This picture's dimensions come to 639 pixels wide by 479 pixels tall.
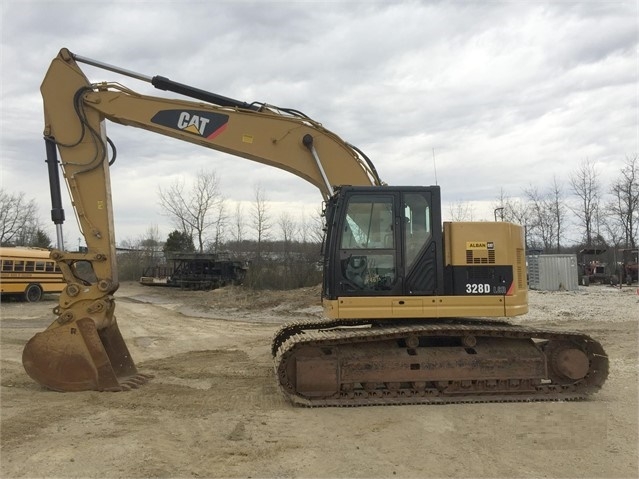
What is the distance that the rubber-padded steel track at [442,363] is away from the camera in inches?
270

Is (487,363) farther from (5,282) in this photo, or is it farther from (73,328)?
(5,282)

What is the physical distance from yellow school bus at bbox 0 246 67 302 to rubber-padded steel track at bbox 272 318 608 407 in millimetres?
20675

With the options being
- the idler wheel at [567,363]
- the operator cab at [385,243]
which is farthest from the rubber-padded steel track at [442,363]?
the operator cab at [385,243]

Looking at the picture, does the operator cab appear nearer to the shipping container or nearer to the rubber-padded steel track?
the rubber-padded steel track

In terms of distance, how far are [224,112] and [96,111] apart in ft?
6.58

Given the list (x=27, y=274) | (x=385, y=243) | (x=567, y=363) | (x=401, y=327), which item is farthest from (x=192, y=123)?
(x=27, y=274)

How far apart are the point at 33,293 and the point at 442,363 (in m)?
24.5

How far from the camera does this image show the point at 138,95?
323 inches

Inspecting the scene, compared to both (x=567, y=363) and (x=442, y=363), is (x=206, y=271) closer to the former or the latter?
(x=442, y=363)

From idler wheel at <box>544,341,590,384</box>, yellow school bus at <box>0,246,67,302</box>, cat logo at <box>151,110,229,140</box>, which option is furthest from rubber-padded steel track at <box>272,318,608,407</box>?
yellow school bus at <box>0,246,67,302</box>

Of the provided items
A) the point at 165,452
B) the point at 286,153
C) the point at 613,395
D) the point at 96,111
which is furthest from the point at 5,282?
the point at 613,395

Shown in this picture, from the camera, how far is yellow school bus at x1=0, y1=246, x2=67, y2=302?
80.3 ft

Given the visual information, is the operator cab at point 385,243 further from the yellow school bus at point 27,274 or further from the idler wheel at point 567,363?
the yellow school bus at point 27,274

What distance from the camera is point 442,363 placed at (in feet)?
22.9
